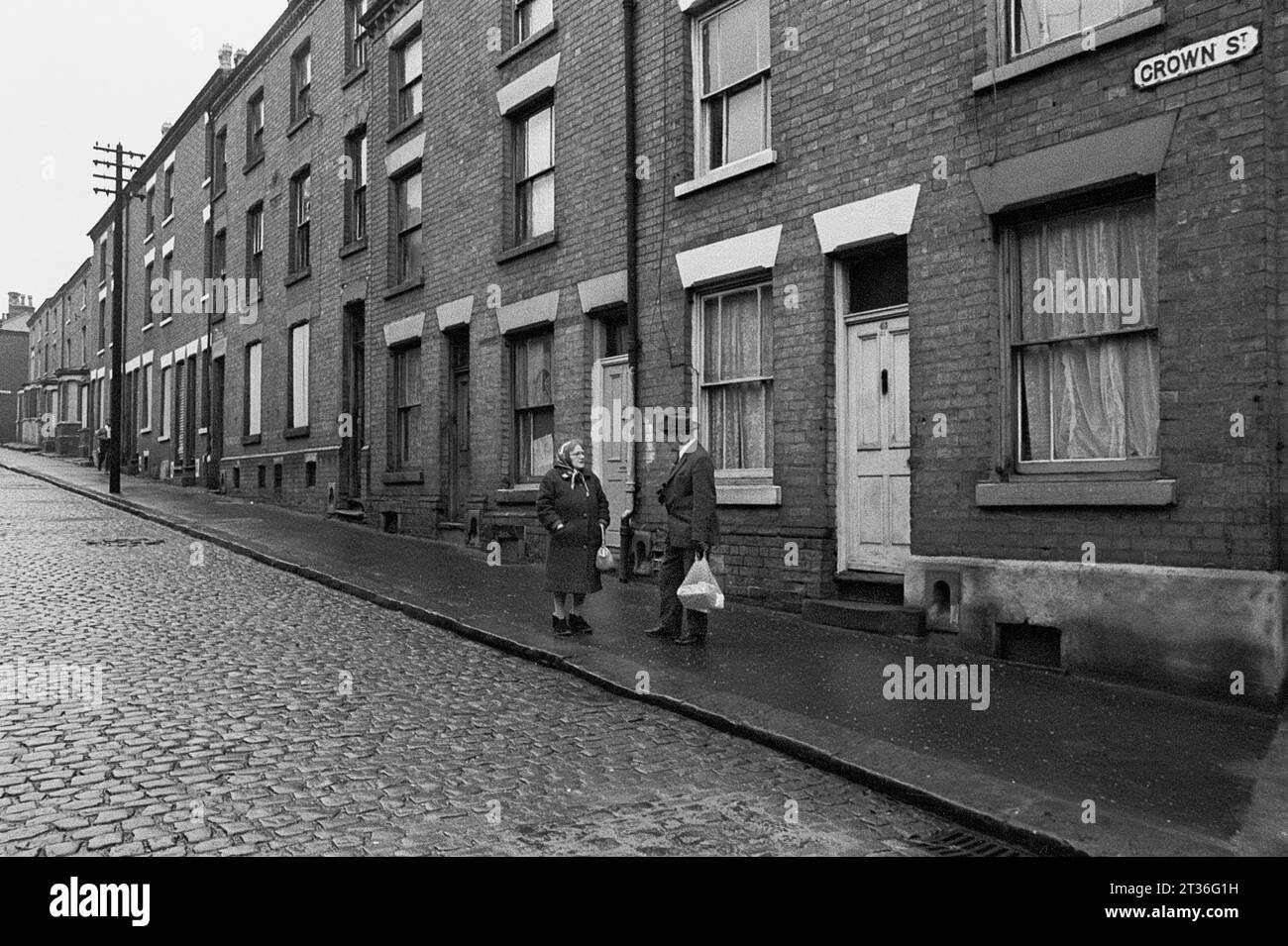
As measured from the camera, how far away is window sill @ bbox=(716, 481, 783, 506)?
1009 centimetres

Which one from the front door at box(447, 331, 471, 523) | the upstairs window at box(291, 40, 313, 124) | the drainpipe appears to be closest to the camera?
the drainpipe

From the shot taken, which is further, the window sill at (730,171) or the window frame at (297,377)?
the window frame at (297,377)

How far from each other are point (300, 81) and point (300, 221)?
297 cm

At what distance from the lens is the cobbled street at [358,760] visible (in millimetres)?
4520

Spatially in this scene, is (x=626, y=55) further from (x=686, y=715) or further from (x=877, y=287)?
(x=686, y=715)

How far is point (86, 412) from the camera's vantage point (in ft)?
146

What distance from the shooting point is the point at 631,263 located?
11.8m

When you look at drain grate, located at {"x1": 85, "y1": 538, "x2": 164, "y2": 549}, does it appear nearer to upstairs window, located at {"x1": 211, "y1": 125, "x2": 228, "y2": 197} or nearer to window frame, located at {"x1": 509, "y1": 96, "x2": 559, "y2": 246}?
window frame, located at {"x1": 509, "y1": 96, "x2": 559, "y2": 246}

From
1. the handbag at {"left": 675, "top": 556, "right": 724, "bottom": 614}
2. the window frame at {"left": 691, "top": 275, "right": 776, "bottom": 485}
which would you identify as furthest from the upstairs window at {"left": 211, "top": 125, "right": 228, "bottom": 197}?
the handbag at {"left": 675, "top": 556, "right": 724, "bottom": 614}

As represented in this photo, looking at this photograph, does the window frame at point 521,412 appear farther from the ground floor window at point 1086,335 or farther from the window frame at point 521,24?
the ground floor window at point 1086,335

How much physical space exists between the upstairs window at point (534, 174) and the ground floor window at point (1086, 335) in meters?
6.96

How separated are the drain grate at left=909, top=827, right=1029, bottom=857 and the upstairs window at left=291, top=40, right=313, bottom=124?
2080 centimetres

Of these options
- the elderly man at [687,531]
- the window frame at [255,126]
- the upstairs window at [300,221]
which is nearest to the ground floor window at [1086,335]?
the elderly man at [687,531]

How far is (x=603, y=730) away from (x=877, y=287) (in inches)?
201
